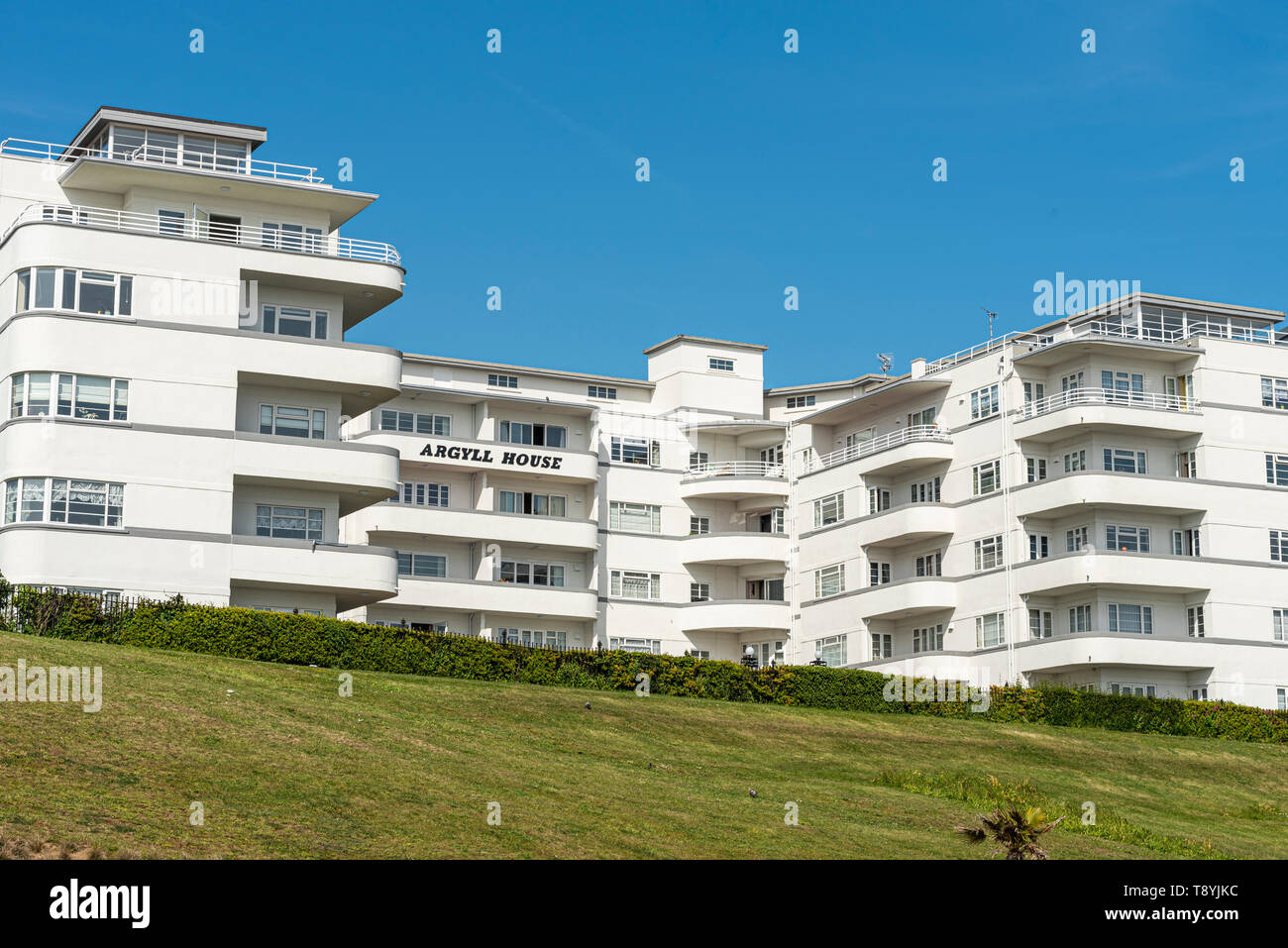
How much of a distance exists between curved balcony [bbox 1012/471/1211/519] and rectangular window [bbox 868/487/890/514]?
10.4 metres

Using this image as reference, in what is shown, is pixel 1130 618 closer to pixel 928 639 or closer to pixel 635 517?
pixel 928 639

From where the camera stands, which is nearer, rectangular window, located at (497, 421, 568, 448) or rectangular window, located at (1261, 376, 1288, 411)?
rectangular window, located at (1261, 376, 1288, 411)

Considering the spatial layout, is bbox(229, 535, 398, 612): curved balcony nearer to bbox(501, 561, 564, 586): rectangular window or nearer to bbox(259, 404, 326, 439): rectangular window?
bbox(259, 404, 326, 439): rectangular window

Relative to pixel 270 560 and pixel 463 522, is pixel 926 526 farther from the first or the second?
pixel 270 560

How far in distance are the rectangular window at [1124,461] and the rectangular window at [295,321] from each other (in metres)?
34.8

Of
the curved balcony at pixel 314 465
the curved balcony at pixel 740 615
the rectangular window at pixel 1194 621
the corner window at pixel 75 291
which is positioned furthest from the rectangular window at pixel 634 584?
the corner window at pixel 75 291

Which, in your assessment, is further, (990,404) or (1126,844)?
(990,404)

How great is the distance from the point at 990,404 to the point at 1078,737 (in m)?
23.6

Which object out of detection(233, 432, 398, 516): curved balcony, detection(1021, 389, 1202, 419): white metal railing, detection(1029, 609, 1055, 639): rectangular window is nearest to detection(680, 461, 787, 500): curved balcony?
detection(1021, 389, 1202, 419): white metal railing

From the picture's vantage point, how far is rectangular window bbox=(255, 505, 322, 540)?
5912cm

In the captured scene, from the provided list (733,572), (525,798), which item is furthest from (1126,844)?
(733,572)

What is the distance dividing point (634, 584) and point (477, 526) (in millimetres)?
9494

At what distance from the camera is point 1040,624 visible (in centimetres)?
7262
